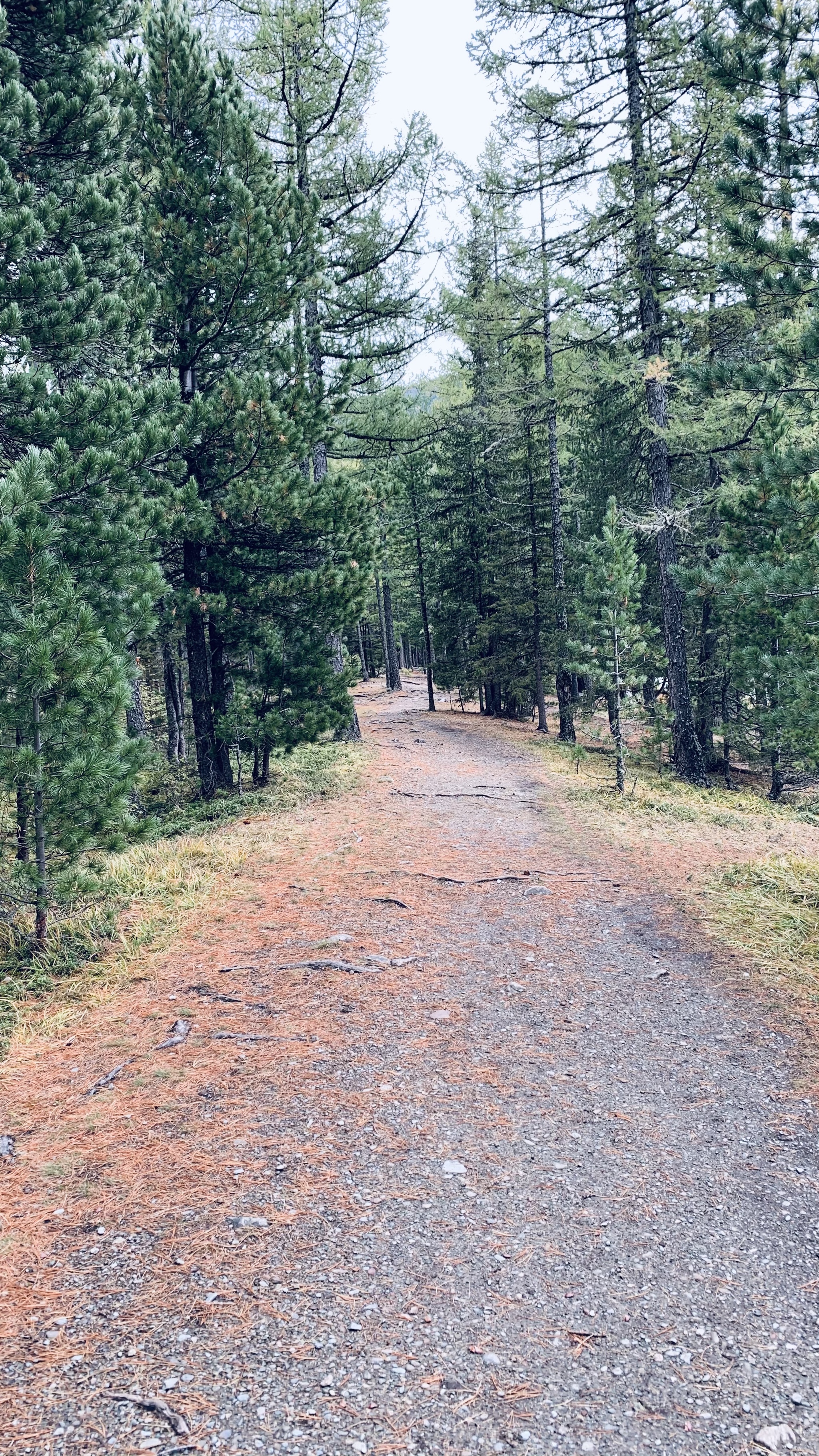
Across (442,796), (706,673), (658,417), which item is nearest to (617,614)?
(658,417)

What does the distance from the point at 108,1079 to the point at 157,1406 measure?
6.87ft

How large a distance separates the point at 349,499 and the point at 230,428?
1987mm

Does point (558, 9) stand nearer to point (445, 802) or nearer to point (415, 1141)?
point (445, 802)

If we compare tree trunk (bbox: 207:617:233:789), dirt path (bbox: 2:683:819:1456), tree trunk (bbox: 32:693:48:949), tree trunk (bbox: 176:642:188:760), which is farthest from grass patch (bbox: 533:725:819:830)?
tree trunk (bbox: 176:642:188:760)

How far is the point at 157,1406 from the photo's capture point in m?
2.20

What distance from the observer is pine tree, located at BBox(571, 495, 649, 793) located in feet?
39.0

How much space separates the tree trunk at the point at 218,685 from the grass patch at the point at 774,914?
7.38 meters

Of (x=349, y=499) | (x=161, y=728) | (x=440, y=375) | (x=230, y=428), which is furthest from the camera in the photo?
(x=440, y=375)

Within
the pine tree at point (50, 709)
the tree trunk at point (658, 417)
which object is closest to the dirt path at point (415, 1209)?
the pine tree at point (50, 709)

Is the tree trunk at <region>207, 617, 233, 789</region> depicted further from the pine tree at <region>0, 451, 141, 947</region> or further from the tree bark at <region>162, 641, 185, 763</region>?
the pine tree at <region>0, 451, 141, 947</region>

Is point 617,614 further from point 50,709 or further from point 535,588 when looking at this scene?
point 50,709

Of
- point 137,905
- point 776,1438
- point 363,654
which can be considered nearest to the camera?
point 776,1438

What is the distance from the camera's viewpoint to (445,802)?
1123 cm

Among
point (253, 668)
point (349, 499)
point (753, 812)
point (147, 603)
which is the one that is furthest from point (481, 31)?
point (753, 812)
